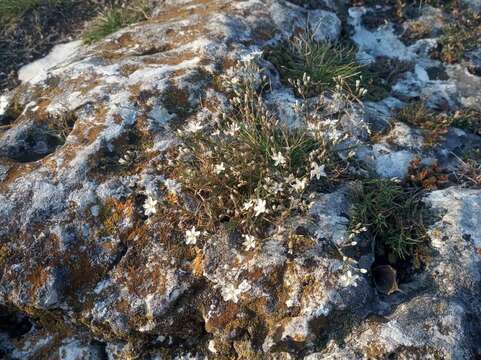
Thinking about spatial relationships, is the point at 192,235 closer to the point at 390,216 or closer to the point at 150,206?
the point at 150,206

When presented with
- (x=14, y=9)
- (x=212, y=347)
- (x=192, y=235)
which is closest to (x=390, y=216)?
(x=192, y=235)

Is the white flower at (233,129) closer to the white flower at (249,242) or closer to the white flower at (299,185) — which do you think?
the white flower at (299,185)

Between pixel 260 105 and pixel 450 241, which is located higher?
pixel 260 105

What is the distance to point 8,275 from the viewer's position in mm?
3771

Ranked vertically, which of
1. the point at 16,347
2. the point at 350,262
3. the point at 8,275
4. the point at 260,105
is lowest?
the point at 16,347

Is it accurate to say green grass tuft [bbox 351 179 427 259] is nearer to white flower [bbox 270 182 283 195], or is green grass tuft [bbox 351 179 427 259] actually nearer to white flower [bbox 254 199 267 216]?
white flower [bbox 270 182 283 195]

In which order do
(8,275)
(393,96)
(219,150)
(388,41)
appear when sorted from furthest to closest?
1. (388,41)
2. (393,96)
3. (219,150)
4. (8,275)

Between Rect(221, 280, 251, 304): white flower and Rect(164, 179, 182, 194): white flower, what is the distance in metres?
1.02

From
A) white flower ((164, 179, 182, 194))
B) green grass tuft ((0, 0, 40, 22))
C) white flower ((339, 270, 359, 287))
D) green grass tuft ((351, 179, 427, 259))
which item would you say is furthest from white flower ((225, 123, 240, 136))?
green grass tuft ((0, 0, 40, 22))

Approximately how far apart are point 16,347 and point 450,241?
12.9 feet

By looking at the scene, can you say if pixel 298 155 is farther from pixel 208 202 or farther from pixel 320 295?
pixel 320 295

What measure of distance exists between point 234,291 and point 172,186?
1152 mm

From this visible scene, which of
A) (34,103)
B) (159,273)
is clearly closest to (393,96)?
(159,273)

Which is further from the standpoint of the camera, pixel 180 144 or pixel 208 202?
pixel 180 144
